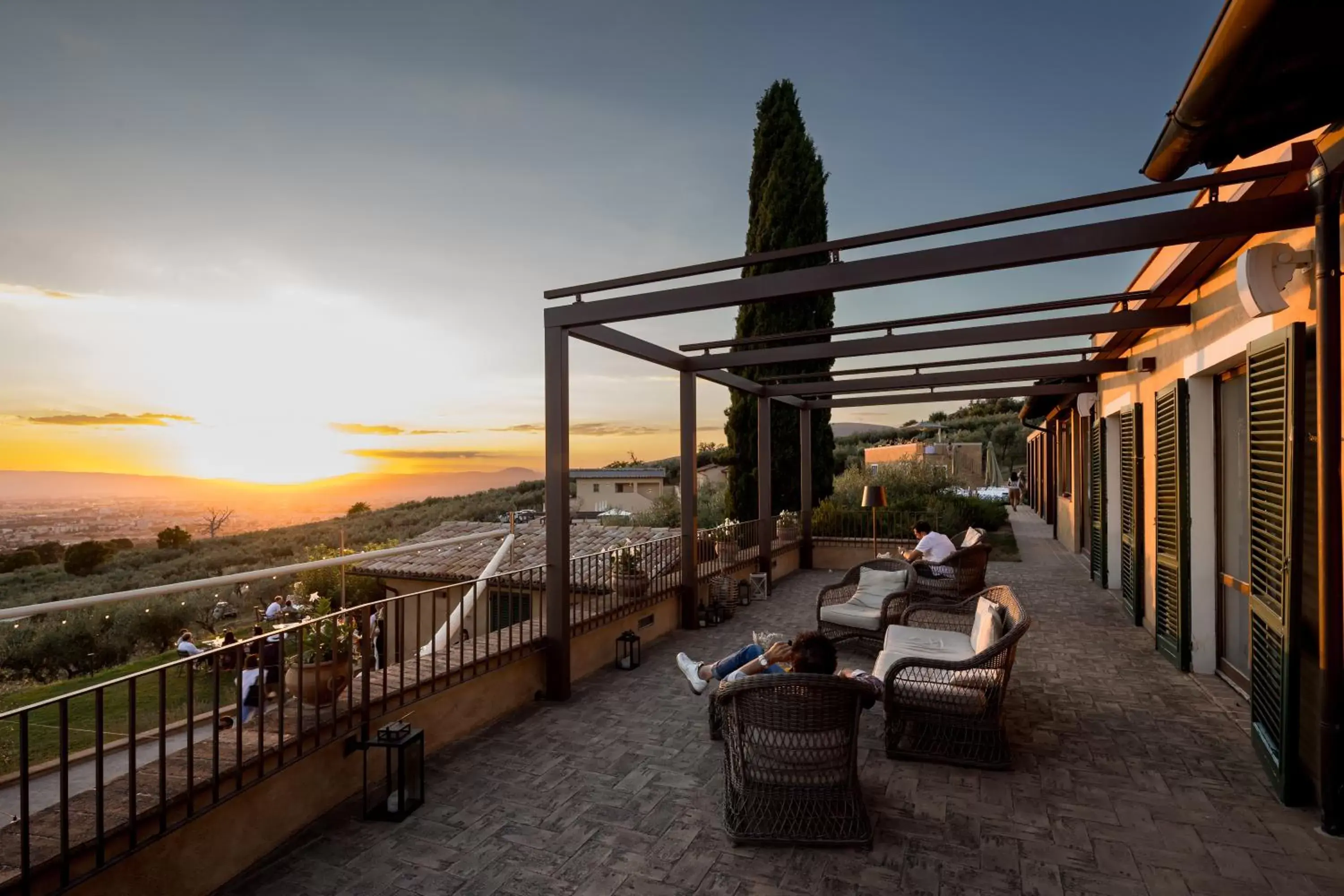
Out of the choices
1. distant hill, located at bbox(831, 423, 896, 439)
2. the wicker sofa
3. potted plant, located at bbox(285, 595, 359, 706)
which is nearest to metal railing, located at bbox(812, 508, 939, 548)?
the wicker sofa

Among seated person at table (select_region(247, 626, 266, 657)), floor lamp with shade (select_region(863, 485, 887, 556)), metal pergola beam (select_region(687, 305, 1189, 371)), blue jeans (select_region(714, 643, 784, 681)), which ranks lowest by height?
blue jeans (select_region(714, 643, 784, 681))

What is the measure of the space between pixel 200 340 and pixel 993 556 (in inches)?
508

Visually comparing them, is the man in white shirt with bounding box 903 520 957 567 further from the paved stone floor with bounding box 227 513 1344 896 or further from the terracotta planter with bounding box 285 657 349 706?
the terracotta planter with bounding box 285 657 349 706

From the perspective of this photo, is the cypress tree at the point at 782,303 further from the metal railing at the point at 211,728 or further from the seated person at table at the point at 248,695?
the seated person at table at the point at 248,695

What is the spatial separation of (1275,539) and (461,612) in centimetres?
564

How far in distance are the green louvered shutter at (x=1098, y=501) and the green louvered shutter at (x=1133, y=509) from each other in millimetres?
1028

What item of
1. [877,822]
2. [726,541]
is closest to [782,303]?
[726,541]

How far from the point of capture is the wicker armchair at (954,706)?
3.48 meters

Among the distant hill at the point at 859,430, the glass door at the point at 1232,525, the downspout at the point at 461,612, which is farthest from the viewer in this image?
the distant hill at the point at 859,430

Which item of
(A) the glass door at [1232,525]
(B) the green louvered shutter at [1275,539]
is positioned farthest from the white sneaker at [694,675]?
(A) the glass door at [1232,525]

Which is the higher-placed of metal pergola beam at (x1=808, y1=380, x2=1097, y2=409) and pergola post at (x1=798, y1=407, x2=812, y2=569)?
metal pergola beam at (x1=808, y1=380, x2=1097, y2=409)

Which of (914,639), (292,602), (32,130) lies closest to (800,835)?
(914,639)

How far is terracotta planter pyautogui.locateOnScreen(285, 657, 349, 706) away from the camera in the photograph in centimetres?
311

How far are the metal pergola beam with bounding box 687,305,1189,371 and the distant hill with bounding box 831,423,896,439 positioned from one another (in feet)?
116
